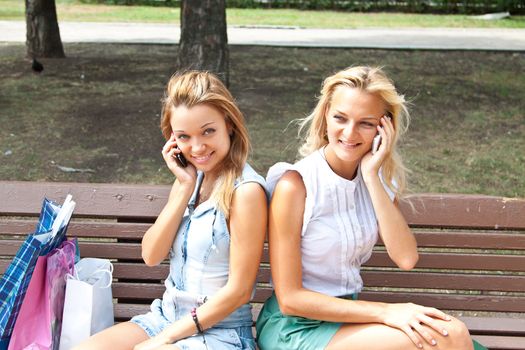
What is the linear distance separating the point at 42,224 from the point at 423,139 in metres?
5.40

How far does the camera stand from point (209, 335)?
2912mm

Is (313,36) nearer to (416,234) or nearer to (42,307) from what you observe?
(416,234)

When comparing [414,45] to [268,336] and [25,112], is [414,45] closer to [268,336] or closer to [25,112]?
[25,112]

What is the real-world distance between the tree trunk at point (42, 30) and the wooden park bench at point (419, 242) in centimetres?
817

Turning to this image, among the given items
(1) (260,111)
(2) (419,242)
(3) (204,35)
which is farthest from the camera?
(1) (260,111)

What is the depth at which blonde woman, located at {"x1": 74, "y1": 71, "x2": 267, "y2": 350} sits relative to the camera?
9.36 feet

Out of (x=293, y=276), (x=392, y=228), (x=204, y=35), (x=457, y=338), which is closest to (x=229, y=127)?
(x=293, y=276)

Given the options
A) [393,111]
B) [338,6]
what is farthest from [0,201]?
[338,6]

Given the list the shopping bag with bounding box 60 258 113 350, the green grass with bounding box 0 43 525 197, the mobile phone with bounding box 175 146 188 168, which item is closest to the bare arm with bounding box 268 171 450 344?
the mobile phone with bounding box 175 146 188 168

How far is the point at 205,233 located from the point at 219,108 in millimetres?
462

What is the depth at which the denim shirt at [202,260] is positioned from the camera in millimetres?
2926

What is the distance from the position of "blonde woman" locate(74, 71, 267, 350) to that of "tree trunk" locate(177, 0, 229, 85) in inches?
209

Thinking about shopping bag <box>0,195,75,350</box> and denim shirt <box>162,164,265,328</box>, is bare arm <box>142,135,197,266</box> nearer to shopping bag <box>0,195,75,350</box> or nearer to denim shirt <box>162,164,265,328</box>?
denim shirt <box>162,164,265,328</box>

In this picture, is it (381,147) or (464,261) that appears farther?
(464,261)
